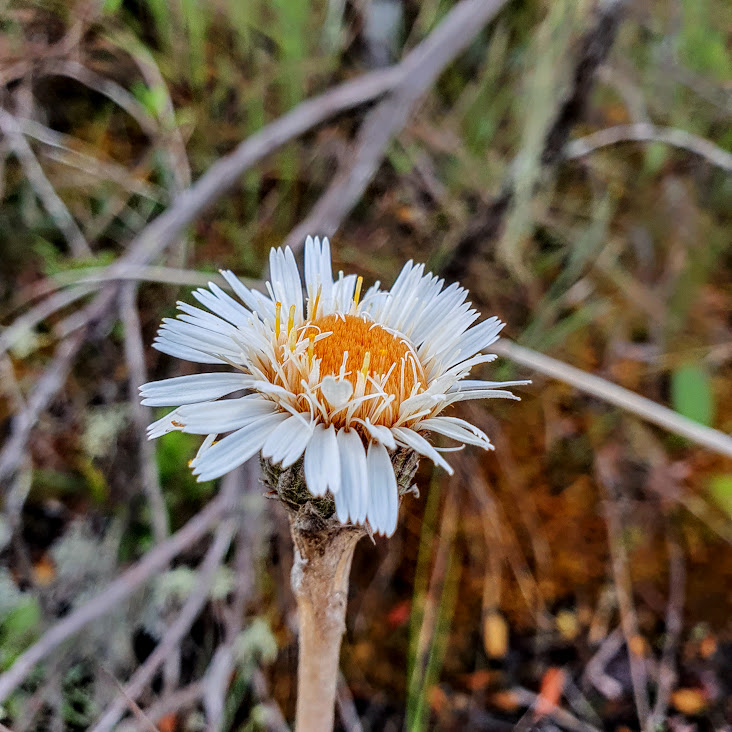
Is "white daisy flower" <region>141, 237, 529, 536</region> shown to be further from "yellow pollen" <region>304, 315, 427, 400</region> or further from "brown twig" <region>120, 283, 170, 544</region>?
"brown twig" <region>120, 283, 170, 544</region>

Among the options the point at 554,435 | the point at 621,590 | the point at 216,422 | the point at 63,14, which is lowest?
the point at 216,422

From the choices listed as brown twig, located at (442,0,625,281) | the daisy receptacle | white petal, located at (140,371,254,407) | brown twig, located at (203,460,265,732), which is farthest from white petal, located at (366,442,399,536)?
brown twig, located at (442,0,625,281)

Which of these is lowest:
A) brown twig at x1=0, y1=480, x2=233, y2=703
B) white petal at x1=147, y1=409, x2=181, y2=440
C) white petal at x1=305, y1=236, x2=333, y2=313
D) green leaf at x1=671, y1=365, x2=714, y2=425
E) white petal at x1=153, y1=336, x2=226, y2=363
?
brown twig at x1=0, y1=480, x2=233, y2=703

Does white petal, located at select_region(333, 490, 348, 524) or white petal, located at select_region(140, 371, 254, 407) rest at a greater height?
white petal, located at select_region(140, 371, 254, 407)

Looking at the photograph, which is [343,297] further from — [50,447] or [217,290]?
[50,447]

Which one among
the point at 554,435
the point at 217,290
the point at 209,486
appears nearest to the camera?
the point at 217,290

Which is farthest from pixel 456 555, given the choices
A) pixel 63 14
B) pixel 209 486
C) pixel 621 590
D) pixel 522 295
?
pixel 63 14

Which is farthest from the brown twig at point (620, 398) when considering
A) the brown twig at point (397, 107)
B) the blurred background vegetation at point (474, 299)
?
the brown twig at point (397, 107)
